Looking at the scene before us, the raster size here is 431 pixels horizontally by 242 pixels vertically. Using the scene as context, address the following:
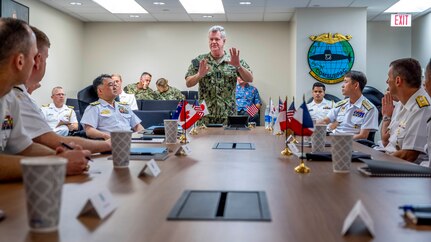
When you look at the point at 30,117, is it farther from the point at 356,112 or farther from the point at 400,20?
the point at 400,20

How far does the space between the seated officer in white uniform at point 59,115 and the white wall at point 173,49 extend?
3421 mm

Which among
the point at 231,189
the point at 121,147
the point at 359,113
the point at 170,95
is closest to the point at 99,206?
the point at 231,189

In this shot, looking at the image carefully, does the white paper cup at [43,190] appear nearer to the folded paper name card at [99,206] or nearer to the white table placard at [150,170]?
the folded paper name card at [99,206]

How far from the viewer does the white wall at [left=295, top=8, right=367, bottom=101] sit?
871cm

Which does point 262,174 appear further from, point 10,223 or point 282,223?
point 10,223

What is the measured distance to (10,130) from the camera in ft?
6.07

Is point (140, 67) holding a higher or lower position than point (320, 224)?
higher

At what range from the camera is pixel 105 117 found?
14.0ft

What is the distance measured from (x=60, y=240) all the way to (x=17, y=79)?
1.00m

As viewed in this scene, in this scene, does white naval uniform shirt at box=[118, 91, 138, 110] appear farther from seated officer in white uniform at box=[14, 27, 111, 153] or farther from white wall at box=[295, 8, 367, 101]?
seated officer in white uniform at box=[14, 27, 111, 153]

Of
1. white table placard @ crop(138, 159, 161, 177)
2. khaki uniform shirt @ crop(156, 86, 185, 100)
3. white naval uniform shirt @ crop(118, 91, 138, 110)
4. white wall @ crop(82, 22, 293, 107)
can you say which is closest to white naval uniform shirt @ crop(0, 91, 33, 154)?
white table placard @ crop(138, 159, 161, 177)

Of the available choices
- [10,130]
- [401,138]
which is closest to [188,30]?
[401,138]

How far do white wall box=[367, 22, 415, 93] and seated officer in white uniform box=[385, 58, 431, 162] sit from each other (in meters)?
7.34

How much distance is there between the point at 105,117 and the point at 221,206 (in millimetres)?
3278
